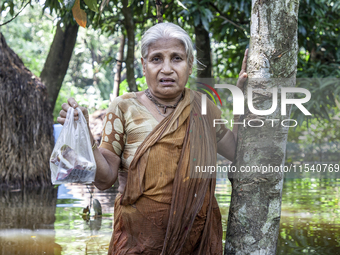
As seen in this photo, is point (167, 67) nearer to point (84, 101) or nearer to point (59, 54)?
point (59, 54)

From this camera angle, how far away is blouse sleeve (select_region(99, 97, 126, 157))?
2.01 metres

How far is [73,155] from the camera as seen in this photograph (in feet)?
5.87

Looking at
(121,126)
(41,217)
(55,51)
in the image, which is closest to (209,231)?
(121,126)

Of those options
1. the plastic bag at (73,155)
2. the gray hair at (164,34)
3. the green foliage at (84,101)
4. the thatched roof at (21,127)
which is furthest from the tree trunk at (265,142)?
the green foliage at (84,101)

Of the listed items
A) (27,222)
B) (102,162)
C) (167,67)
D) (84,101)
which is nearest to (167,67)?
(167,67)

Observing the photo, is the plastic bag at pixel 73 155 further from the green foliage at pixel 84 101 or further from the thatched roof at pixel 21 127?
the green foliage at pixel 84 101

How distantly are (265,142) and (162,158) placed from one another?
537 mm

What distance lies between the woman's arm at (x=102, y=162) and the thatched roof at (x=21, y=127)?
18.0 ft

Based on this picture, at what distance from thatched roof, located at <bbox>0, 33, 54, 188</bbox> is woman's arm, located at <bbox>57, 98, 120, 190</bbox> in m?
5.49

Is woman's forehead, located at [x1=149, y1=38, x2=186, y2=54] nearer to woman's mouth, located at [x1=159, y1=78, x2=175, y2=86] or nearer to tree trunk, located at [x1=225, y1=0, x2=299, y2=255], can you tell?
woman's mouth, located at [x1=159, y1=78, x2=175, y2=86]

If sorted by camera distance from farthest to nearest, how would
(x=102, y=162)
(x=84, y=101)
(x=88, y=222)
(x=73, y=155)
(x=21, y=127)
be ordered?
(x=84, y=101) < (x=21, y=127) < (x=88, y=222) < (x=102, y=162) < (x=73, y=155)

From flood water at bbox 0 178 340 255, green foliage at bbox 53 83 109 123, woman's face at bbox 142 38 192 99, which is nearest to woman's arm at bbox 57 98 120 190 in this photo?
woman's face at bbox 142 38 192 99

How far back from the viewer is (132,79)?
5.46m

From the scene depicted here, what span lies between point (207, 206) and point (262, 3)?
1.03 metres
